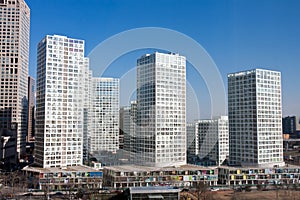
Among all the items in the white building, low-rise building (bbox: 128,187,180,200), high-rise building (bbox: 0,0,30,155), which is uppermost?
high-rise building (bbox: 0,0,30,155)

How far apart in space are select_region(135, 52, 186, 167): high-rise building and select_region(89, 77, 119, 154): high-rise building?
3.58m

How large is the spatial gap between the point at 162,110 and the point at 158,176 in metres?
2.37

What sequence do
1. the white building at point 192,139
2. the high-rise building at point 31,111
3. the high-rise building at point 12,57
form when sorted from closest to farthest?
the white building at point 192,139 → the high-rise building at point 12,57 → the high-rise building at point 31,111

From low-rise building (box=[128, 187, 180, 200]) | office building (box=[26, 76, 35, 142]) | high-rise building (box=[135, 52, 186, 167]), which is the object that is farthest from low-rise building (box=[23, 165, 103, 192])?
office building (box=[26, 76, 35, 142])

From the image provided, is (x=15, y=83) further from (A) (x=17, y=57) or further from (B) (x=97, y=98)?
(B) (x=97, y=98)

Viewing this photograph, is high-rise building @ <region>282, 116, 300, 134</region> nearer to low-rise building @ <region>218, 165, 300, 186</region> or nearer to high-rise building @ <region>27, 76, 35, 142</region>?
low-rise building @ <region>218, 165, 300, 186</region>

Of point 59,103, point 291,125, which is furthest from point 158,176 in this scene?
point 291,125

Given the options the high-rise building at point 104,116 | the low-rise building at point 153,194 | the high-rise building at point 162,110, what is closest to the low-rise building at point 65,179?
the high-rise building at point 162,110

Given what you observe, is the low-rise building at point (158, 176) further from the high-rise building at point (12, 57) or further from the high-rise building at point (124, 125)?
the high-rise building at point (12, 57)

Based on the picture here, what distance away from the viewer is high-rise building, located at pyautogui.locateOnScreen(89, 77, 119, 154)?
14250mm

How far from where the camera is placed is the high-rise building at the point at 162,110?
1041 centimetres

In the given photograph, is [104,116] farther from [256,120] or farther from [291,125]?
[291,125]

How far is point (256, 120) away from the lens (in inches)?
426

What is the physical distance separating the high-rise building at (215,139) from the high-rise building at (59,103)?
5593 mm
